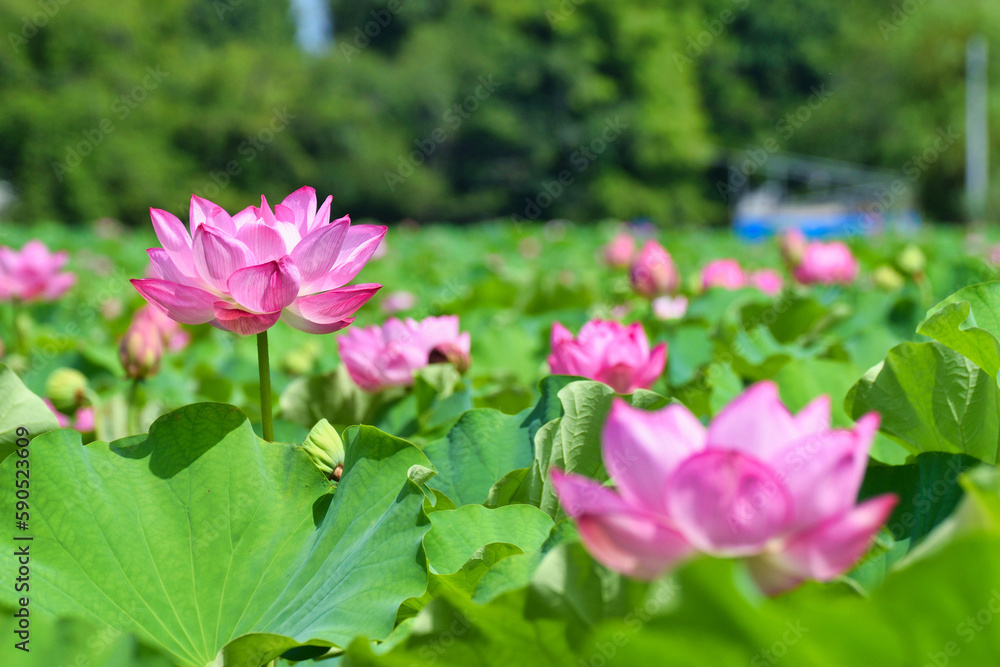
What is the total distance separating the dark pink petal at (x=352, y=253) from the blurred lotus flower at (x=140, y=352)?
510 millimetres

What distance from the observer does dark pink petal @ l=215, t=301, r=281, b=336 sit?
0.58 m

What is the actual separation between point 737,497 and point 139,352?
0.87 m

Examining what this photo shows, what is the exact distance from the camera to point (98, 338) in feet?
Answer: 6.26

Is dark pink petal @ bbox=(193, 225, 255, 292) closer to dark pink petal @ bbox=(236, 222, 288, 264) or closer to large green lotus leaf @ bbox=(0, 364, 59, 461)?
dark pink petal @ bbox=(236, 222, 288, 264)

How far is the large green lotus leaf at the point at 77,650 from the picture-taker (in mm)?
354

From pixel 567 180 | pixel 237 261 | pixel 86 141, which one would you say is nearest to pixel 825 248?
pixel 237 261

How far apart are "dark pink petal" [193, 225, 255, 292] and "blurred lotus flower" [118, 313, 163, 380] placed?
0.50m

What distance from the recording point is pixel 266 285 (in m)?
0.56

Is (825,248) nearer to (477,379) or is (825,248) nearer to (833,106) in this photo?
(477,379)

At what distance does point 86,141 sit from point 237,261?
53.0ft

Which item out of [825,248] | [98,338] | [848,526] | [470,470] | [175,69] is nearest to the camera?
[848,526]
